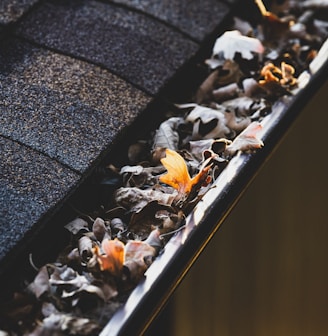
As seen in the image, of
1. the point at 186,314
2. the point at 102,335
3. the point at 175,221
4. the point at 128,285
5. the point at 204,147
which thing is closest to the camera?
the point at 102,335

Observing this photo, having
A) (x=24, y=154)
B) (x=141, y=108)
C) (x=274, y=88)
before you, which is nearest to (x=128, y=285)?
(x=24, y=154)

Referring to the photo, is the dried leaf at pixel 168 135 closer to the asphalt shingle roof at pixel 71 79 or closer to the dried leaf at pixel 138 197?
the asphalt shingle roof at pixel 71 79

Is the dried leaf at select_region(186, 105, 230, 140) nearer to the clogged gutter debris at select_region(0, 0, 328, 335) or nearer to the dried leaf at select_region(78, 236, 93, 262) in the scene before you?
the clogged gutter debris at select_region(0, 0, 328, 335)

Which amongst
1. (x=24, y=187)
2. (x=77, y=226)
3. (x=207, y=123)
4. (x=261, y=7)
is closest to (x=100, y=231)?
(x=77, y=226)

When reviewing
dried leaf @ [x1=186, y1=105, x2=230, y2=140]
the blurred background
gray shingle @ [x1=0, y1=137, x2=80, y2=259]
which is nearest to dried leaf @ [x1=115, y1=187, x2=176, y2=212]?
gray shingle @ [x1=0, y1=137, x2=80, y2=259]

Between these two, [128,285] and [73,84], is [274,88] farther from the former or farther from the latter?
[128,285]

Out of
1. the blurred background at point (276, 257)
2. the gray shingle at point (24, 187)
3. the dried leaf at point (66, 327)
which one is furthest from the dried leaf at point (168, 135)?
the blurred background at point (276, 257)

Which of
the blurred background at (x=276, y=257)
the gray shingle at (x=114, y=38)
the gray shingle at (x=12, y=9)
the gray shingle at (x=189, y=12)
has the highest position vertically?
the gray shingle at (x=189, y=12)

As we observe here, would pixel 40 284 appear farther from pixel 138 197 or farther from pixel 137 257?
pixel 138 197
